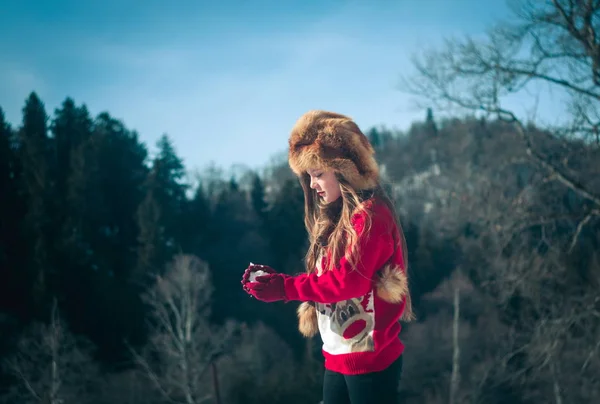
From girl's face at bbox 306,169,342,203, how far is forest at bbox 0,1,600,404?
441 centimetres

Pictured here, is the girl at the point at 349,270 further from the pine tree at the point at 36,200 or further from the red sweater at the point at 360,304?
the pine tree at the point at 36,200

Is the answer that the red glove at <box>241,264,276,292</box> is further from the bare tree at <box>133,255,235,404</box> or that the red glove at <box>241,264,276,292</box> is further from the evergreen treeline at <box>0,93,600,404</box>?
the bare tree at <box>133,255,235,404</box>

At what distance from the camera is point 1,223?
17.2 meters

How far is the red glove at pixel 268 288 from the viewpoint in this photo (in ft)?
5.32

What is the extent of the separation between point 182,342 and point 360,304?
1087 centimetres

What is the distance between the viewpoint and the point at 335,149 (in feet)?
5.91

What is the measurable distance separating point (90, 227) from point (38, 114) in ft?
20.0

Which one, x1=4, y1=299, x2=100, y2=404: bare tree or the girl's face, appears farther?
x1=4, y1=299, x2=100, y2=404: bare tree

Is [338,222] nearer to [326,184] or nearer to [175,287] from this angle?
[326,184]

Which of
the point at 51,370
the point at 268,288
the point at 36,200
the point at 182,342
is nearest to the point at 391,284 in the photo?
the point at 268,288

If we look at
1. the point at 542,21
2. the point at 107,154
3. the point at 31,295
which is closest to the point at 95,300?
the point at 31,295

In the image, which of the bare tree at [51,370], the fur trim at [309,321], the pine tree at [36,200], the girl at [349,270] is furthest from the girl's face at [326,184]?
the pine tree at [36,200]

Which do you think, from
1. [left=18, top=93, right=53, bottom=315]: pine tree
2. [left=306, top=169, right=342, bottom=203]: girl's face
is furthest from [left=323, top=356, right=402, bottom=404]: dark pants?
[left=18, top=93, right=53, bottom=315]: pine tree

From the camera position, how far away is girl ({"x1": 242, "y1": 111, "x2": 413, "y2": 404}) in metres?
1.61
